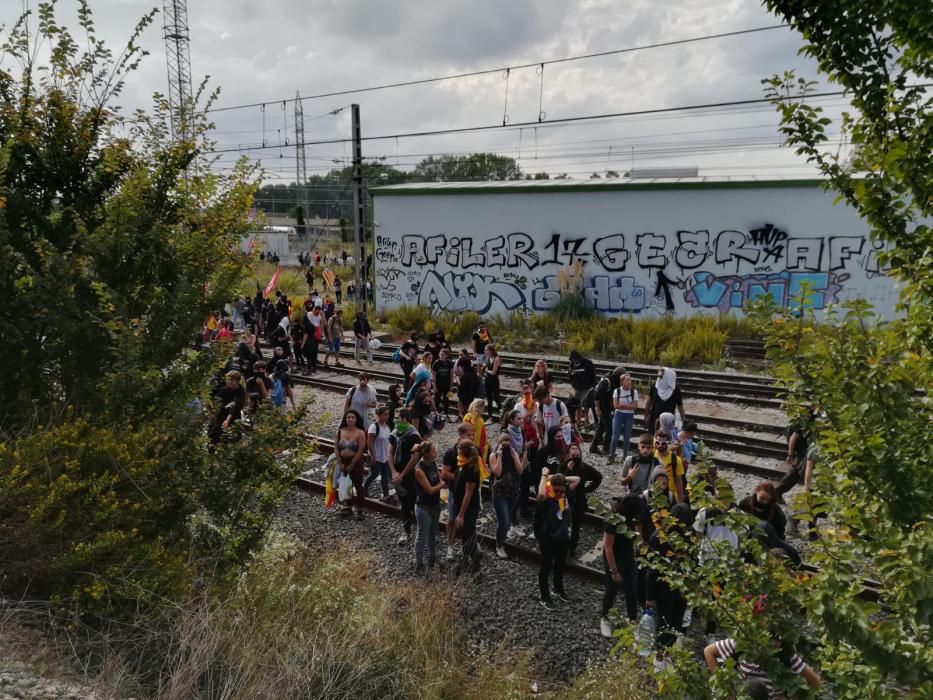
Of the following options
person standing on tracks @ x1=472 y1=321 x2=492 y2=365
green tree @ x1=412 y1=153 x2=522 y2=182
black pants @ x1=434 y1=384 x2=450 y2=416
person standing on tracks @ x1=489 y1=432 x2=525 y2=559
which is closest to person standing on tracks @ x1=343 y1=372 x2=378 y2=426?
black pants @ x1=434 y1=384 x2=450 y2=416

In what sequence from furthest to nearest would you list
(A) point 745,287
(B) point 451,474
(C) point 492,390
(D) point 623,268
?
1. (D) point 623,268
2. (A) point 745,287
3. (C) point 492,390
4. (B) point 451,474

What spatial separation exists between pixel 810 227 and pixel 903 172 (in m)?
19.0

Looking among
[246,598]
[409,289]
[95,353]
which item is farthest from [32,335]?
[409,289]

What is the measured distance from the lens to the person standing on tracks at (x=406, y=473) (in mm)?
8321

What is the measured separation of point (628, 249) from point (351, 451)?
15737 millimetres

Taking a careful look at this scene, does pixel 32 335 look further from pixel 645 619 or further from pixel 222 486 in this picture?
pixel 645 619

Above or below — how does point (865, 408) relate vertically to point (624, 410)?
above

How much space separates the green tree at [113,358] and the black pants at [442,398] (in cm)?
750

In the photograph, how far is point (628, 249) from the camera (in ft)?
74.8

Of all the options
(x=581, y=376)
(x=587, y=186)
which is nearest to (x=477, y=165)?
(x=587, y=186)

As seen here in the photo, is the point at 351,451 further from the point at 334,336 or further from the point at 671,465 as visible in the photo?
the point at 334,336

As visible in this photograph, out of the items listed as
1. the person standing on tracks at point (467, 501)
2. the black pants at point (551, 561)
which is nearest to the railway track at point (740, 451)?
the black pants at point (551, 561)

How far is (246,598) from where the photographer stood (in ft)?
18.5

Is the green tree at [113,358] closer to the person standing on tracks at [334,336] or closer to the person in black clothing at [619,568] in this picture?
the person in black clothing at [619,568]
